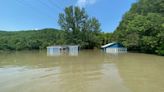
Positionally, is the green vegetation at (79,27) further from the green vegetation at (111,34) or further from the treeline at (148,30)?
the treeline at (148,30)

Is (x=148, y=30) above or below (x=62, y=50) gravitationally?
above

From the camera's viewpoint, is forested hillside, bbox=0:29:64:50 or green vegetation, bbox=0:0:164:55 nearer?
green vegetation, bbox=0:0:164:55

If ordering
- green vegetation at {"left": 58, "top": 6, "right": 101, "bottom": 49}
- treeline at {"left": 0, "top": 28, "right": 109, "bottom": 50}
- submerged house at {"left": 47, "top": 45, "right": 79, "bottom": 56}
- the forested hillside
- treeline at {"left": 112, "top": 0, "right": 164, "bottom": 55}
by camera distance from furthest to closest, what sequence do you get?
the forested hillside < treeline at {"left": 0, "top": 28, "right": 109, "bottom": 50} < green vegetation at {"left": 58, "top": 6, "right": 101, "bottom": 49} < submerged house at {"left": 47, "top": 45, "right": 79, "bottom": 56} < treeline at {"left": 112, "top": 0, "right": 164, "bottom": 55}

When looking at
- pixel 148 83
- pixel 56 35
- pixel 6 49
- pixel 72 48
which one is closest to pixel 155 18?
pixel 72 48

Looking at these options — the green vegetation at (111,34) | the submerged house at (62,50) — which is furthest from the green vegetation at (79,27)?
the submerged house at (62,50)

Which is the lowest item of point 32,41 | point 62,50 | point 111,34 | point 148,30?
point 62,50

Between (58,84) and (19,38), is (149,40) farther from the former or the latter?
(19,38)

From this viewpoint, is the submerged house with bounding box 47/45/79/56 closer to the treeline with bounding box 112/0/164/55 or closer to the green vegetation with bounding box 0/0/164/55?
the green vegetation with bounding box 0/0/164/55

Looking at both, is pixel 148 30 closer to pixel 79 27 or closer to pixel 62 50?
pixel 62 50

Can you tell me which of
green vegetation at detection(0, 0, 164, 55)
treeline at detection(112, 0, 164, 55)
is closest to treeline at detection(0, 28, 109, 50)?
green vegetation at detection(0, 0, 164, 55)

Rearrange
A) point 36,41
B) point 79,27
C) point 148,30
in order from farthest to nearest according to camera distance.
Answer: point 36,41 → point 79,27 → point 148,30

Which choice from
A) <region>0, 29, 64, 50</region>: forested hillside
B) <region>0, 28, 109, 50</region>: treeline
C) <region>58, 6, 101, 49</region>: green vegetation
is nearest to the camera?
<region>58, 6, 101, 49</region>: green vegetation

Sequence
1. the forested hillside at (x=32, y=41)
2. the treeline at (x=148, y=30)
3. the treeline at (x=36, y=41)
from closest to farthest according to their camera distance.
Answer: the treeline at (x=148, y=30), the treeline at (x=36, y=41), the forested hillside at (x=32, y=41)

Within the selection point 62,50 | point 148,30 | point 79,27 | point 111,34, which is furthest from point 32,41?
point 148,30
